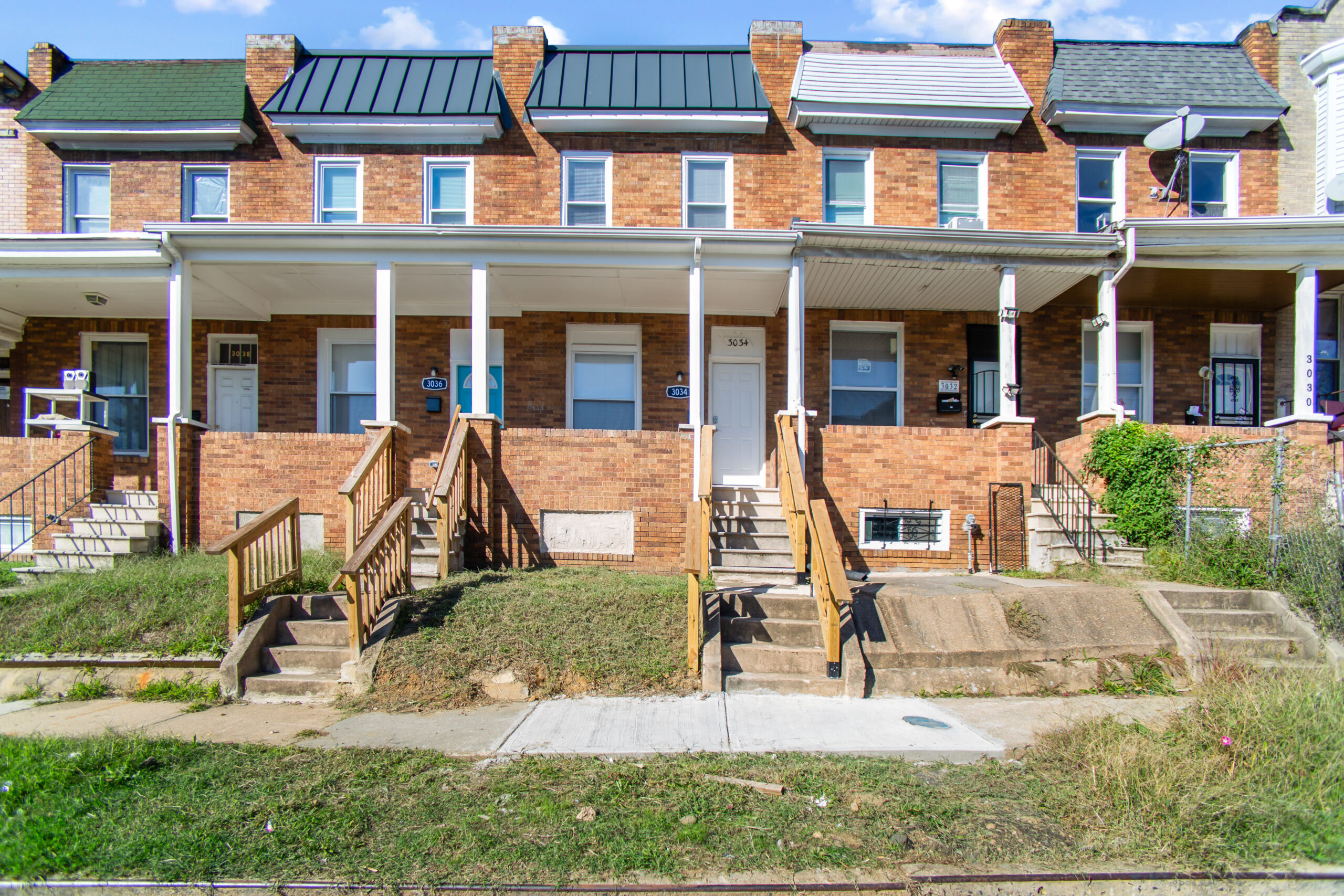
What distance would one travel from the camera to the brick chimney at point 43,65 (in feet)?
43.8

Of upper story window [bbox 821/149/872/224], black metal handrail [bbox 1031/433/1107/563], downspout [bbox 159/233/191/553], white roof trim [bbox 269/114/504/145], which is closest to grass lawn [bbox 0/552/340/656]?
downspout [bbox 159/233/191/553]

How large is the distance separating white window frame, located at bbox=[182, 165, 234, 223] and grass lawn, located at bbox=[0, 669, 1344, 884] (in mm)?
10109

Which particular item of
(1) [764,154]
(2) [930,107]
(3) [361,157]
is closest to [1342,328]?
(2) [930,107]

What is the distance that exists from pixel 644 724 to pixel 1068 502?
22.3ft

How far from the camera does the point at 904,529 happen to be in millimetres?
10438

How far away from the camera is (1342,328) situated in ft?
42.1

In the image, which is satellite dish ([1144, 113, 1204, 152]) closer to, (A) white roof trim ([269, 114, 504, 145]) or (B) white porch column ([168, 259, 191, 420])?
(A) white roof trim ([269, 114, 504, 145])

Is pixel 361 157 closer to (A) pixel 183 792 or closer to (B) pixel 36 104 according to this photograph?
(B) pixel 36 104

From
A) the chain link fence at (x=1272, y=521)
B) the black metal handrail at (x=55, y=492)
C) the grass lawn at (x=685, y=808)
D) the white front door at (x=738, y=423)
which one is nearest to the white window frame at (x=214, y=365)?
the black metal handrail at (x=55, y=492)

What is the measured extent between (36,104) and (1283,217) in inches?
719

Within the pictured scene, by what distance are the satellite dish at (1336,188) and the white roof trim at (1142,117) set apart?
4.59 feet

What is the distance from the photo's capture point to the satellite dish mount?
1196cm

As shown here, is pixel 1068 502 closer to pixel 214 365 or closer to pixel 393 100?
pixel 393 100

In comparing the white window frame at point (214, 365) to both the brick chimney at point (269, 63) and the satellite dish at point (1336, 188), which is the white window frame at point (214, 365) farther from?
the satellite dish at point (1336, 188)
